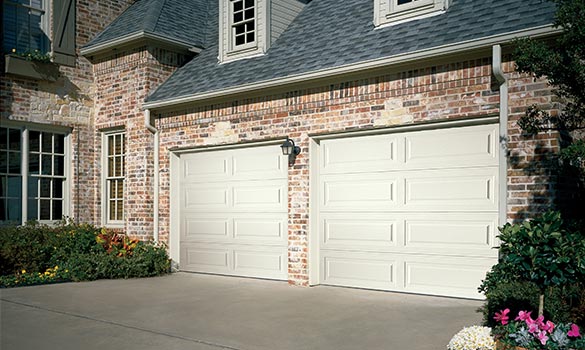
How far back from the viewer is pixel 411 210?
890 centimetres

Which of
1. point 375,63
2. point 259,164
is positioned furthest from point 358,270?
point 375,63

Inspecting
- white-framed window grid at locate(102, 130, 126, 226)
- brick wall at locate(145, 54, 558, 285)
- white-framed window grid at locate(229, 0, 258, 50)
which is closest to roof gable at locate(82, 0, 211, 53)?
white-framed window grid at locate(229, 0, 258, 50)

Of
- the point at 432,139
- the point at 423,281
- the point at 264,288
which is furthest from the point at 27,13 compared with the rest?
the point at 423,281

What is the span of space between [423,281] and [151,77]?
752cm

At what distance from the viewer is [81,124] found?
13484mm

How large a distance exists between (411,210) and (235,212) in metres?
3.77

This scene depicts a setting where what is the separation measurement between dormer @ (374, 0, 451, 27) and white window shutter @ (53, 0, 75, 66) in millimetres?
7223

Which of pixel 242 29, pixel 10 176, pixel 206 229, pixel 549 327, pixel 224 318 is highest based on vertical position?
pixel 242 29

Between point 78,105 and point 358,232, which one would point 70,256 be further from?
point 358,232

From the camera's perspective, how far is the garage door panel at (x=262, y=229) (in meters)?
10.5

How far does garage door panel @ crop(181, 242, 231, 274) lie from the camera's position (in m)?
11.5

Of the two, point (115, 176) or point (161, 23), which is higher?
point (161, 23)

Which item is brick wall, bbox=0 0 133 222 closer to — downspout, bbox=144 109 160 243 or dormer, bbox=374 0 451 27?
downspout, bbox=144 109 160 243

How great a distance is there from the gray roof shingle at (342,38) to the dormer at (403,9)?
0.14 metres
